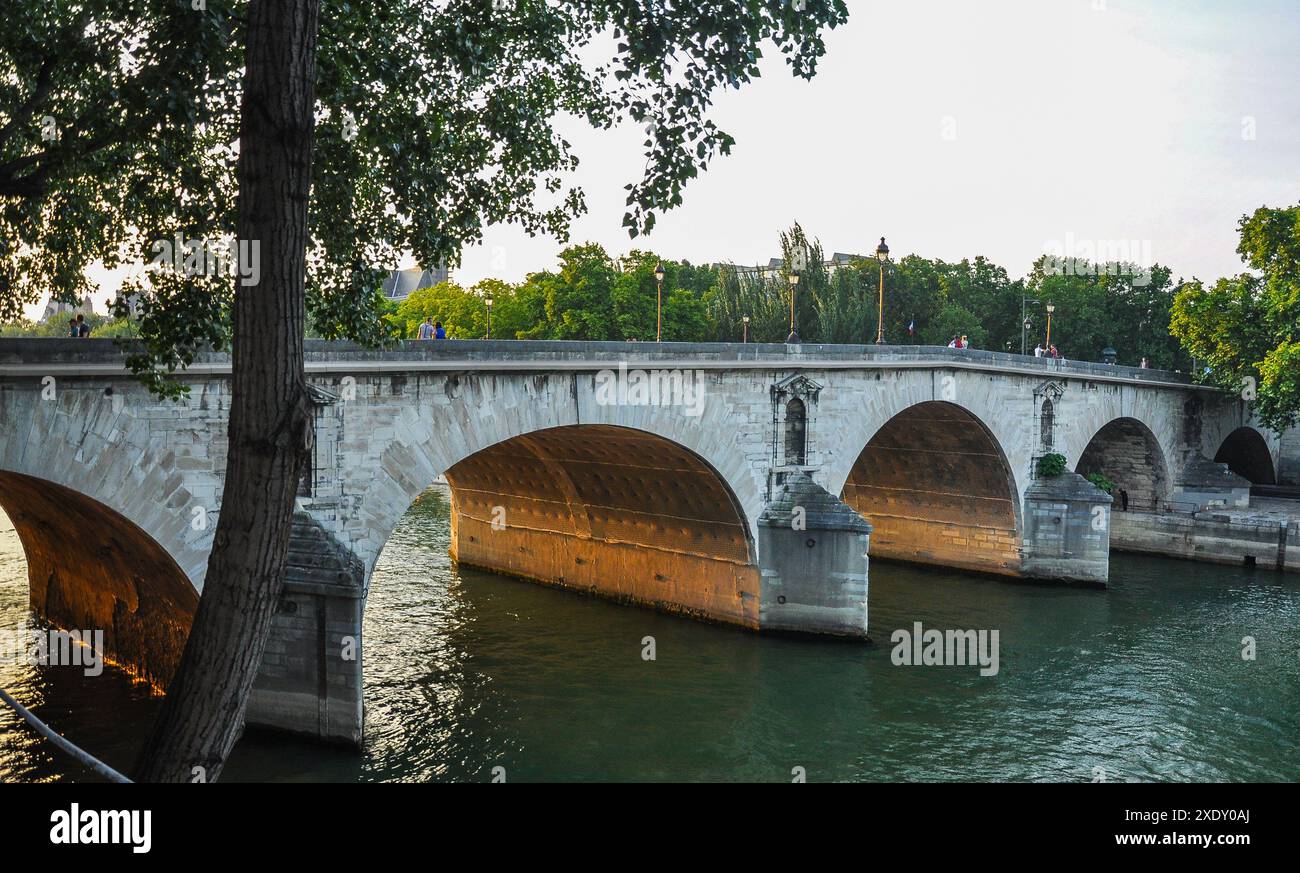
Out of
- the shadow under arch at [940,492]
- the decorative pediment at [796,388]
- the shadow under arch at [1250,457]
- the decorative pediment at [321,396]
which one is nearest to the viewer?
the decorative pediment at [321,396]

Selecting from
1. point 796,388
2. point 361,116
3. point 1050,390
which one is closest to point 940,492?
point 1050,390

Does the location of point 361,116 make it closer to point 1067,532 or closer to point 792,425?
point 792,425

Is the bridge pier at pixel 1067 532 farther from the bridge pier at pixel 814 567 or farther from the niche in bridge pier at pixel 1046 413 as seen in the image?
the bridge pier at pixel 814 567

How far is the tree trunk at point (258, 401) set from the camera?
536 centimetres

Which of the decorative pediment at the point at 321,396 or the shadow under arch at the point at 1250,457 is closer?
the decorative pediment at the point at 321,396

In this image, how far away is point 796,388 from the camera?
2423 centimetres

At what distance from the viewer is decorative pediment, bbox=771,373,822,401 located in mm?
23953

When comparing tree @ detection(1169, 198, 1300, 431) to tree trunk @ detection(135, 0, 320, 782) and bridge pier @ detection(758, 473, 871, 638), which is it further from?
tree trunk @ detection(135, 0, 320, 782)

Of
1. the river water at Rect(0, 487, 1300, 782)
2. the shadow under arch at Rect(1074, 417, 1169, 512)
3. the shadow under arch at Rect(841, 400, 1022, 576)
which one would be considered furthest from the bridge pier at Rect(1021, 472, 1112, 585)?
the shadow under arch at Rect(1074, 417, 1169, 512)

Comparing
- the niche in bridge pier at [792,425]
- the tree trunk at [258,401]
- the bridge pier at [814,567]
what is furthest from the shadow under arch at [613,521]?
the tree trunk at [258,401]

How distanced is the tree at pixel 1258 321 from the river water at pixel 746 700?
11.4 metres

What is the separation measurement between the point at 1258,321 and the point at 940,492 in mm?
14363

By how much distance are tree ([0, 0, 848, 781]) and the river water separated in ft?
25.9
